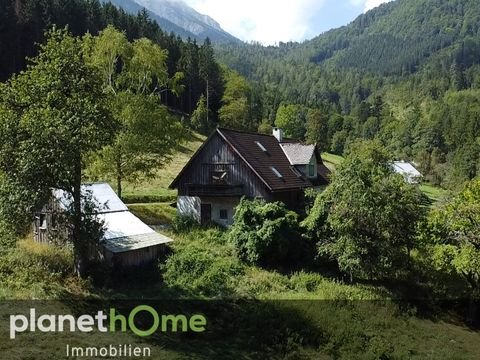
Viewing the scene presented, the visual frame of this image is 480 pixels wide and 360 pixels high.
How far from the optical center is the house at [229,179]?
114 ft

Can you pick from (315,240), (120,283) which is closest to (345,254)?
(315,240)

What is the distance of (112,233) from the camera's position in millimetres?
28844

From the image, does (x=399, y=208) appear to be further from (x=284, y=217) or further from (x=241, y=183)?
(x=241, y=183)

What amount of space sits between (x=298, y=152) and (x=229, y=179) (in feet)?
27.8

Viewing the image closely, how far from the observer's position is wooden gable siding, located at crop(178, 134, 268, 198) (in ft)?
114

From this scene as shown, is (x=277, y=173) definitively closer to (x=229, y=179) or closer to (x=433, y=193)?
(x=229, y=179)

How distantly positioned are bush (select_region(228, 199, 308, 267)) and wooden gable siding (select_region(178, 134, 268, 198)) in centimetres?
413

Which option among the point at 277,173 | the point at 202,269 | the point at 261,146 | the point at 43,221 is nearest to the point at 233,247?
the point at 202,269

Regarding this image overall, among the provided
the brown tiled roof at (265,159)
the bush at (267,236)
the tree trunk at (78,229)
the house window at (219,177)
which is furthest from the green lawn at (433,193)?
the tree trunk at (78,229)

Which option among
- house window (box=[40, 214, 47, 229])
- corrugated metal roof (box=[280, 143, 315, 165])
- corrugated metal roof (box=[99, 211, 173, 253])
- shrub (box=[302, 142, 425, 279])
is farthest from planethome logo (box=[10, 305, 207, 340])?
corrugated metal roof (box=[280, 143, 315, 165])

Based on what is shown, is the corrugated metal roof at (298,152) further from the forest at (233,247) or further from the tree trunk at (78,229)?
the tree trunk at (78,229)

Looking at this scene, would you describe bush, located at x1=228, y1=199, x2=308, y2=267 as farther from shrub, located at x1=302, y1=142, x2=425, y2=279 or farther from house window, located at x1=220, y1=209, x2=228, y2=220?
house window, located at x1=220, y1=209, x2=228, y2=220

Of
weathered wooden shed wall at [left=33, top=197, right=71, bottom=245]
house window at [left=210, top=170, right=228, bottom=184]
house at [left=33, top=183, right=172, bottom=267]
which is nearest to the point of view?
weathered wooden shed wall at [left=33, top=197, right=71, bottom=245]

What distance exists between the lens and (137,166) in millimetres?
36875
